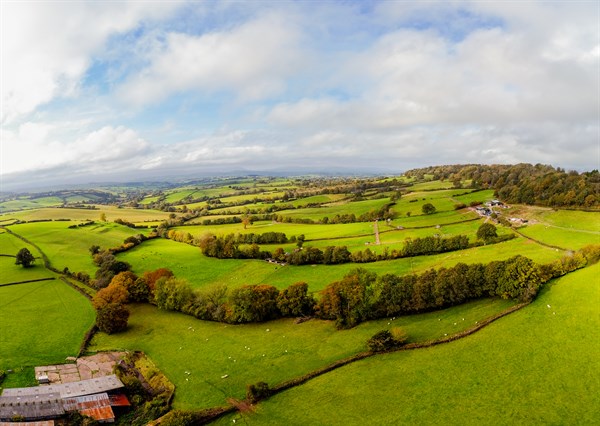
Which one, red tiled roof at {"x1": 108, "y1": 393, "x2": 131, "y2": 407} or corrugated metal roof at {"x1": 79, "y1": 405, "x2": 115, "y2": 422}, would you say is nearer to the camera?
corrugated metal roof at {"x1": 79, "y1": 405, "x2": 115, "y2": 422}

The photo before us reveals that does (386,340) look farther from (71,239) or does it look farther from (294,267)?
(71,239)

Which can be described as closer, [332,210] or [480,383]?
[480,383]

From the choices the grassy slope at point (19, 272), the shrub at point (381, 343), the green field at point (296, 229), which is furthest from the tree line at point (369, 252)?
the grassy slope at point (19, 272)

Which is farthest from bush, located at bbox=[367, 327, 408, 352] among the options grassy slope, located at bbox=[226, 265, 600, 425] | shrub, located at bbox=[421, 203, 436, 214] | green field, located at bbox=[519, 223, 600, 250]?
shrub, located at bbox=[421, 203, 436, 214]

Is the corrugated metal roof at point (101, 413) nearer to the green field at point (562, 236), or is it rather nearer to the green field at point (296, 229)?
the green field at point (296, 229)

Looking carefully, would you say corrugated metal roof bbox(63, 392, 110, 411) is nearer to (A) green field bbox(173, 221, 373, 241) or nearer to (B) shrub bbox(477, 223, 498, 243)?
(A) green field bbox(173, 221, 373, 241)

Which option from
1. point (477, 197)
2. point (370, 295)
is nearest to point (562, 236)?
point (477, 197)
